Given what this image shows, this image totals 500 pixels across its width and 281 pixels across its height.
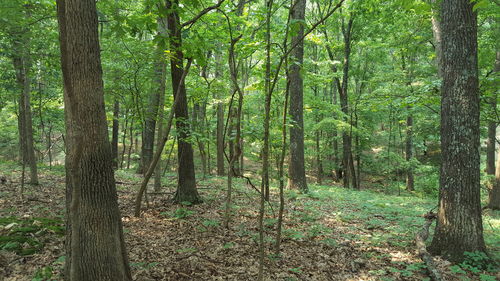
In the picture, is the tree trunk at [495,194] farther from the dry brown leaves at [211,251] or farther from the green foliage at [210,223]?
the green foliage at [210,223]

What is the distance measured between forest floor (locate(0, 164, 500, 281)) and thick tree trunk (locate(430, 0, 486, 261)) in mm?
500

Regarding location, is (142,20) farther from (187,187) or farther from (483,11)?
(483,11)

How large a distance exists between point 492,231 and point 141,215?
7874mm

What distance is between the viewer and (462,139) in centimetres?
456

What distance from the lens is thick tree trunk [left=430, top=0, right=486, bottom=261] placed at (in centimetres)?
456

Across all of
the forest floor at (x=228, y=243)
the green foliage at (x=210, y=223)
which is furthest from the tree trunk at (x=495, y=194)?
the green foliage at (x=210, y=223)

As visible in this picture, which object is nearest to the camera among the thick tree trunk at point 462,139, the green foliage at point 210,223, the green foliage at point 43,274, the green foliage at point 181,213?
the green foliage at point 43,274

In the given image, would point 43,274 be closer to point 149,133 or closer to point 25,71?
point 25,71

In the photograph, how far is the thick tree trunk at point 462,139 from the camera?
456 cm

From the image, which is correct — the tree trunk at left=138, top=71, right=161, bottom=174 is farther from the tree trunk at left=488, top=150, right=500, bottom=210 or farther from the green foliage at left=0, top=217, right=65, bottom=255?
the tree trunk at left=488, top=150, right=500, bottom=210

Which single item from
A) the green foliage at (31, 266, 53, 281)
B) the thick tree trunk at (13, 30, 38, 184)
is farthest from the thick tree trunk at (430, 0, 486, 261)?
the thick tree trunk at (13, 30, 38, 184)

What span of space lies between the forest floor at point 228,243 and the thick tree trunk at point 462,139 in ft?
1.64

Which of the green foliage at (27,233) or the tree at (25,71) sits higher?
the tree at (25,71)

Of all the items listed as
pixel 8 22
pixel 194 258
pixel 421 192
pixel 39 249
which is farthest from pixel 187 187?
pixel 421 192
